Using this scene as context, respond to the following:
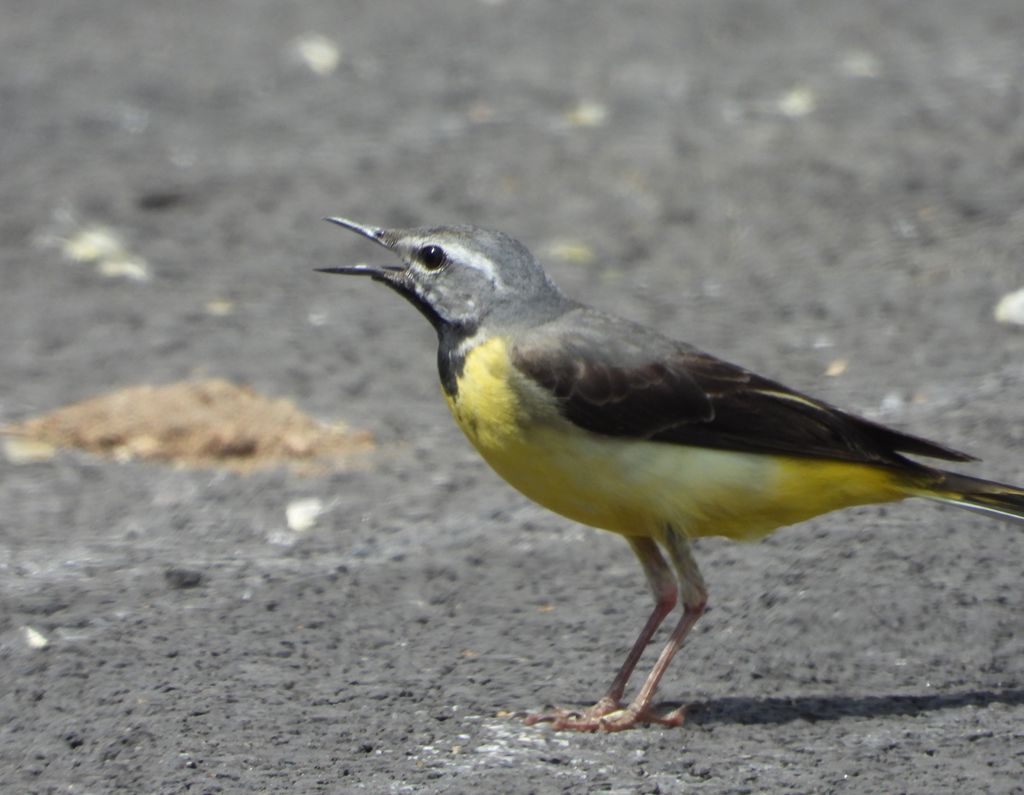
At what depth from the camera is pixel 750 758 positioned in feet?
15.8

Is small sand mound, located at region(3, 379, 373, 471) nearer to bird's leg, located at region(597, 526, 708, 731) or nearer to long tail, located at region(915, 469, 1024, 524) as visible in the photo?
bird's leg, located at region(597, 526, 708, 731)

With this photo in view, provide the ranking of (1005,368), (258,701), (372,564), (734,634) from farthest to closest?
(1005,368)
(372,564)
(734,634)
(258,701)

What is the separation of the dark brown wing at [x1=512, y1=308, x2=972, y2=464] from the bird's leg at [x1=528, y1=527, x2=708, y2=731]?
354mm

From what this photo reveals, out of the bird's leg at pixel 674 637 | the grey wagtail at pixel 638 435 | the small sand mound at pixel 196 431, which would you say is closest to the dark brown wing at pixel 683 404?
the grey wagtail at pixel 638 435

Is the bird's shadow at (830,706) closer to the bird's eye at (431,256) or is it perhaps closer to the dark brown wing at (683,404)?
the dark brown wing at (683,404)

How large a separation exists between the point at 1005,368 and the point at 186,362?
4.04 m

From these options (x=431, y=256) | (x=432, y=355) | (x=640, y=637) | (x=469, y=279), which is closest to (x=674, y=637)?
(x=640, y=637)

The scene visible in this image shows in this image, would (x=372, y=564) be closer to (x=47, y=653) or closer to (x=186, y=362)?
Answer: (x=47, y=653)

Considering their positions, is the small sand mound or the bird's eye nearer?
the bird's eye

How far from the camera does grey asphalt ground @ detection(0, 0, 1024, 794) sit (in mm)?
5102

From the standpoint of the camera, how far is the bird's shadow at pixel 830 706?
5152 millimetres

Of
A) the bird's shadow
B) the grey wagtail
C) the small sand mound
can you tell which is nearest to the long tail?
the grey wagtail

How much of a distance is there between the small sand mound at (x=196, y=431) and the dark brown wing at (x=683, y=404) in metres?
2.75

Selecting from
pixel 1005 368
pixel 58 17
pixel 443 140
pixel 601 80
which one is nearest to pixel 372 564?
pixel 1005 368
